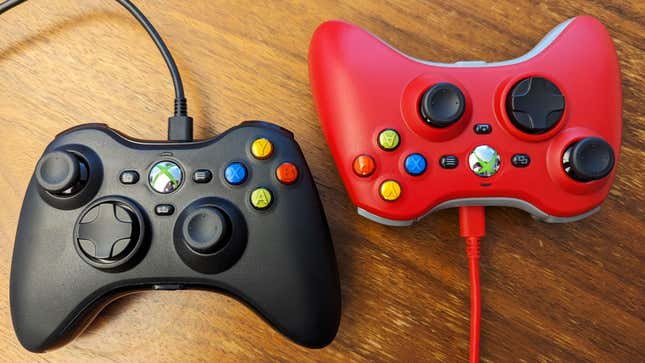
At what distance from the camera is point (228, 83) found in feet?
1.75

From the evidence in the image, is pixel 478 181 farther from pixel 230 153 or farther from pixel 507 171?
pixel 230 153

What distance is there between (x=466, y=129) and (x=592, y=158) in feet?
0.37

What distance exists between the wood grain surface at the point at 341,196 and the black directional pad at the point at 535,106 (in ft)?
0.33

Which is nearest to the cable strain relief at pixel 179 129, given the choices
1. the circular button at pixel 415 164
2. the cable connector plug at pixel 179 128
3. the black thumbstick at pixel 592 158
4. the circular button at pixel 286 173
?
the cable connector plug at pixel 179 128

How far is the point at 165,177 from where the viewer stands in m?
0.45

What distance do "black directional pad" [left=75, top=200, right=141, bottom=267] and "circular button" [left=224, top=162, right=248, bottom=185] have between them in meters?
0.09

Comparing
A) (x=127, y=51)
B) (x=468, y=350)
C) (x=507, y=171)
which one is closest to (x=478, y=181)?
(x=507, y=171)

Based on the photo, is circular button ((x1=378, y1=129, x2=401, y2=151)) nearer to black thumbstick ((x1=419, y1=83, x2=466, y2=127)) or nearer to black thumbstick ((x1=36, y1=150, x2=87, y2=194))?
black thumbstick ((x1=419, y1=83, x2=466, y2=127))

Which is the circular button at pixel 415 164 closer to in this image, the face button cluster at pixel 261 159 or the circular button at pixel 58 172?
the face button cluster at pixel 261 159

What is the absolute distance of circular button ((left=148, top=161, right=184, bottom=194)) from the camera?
45cm

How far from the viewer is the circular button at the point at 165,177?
45cm

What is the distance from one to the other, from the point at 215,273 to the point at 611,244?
40 centimetres

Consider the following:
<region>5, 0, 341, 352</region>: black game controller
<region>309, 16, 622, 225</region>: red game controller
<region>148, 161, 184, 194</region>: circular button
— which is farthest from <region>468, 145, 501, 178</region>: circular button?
<region>148, 161, 184, 194</region>: circular button

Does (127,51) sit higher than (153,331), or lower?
higher
